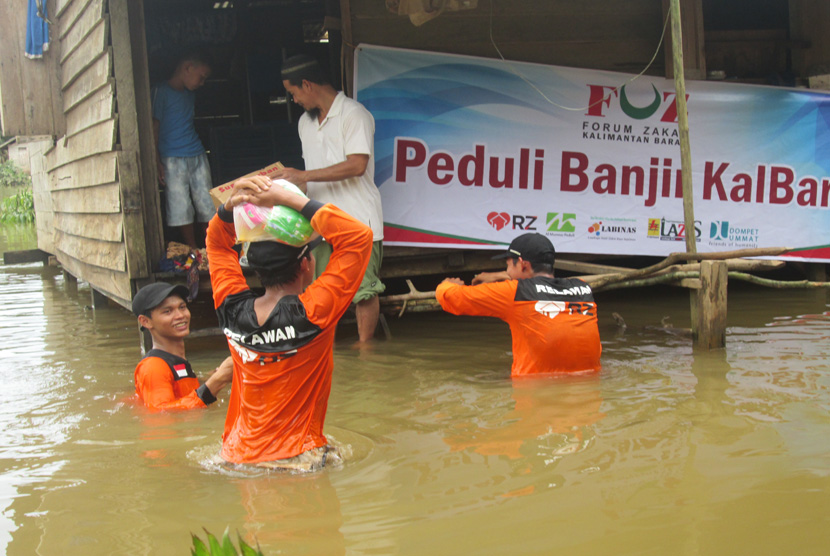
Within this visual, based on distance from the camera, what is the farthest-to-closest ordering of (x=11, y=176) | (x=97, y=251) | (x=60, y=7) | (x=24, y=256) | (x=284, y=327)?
(x=11, y=176)
(x=24, y=256)
(x=60, y=7)
(x=97, y=251)
(x=284, y=327)

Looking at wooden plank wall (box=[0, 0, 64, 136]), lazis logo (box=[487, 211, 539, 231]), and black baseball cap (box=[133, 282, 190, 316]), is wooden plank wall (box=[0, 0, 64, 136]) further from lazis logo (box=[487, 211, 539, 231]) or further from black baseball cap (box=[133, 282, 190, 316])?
lazis logo (box=[487, 211, 539, 231])

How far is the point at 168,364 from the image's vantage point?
445 cm

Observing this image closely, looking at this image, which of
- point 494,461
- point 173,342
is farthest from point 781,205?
point 173,342

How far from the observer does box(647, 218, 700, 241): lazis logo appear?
7500mm

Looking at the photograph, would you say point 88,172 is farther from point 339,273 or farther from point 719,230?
point 719,230

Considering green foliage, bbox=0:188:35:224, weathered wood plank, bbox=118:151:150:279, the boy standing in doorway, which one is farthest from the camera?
green foliage, bbox=0:188:35:224

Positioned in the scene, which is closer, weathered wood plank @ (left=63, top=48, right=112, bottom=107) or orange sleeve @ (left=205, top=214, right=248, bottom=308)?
orange sleeve @ (left=205, top=214, right=248, bottom=308)

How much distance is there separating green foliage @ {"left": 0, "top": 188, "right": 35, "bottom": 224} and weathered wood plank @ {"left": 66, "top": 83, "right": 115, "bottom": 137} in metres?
18.3

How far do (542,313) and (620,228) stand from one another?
2.94m

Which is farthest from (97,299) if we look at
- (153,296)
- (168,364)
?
(168,364)

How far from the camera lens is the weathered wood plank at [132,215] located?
6242mm

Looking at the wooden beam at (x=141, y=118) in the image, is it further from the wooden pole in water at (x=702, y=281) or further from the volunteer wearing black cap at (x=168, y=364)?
the wooden pole in water at (x=702, y=281)

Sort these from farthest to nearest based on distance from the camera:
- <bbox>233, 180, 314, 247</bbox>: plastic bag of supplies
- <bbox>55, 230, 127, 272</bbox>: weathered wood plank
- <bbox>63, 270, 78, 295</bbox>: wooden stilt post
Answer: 1. <bbox>63, 270, 78, 295</bbox>: wooden stilt post
2. <bbox>55, 230, 127, 272</bbox>: weathered wood plank
3. <bbox>233, 180, 314, 247</bbox>: plastic bag of supplies

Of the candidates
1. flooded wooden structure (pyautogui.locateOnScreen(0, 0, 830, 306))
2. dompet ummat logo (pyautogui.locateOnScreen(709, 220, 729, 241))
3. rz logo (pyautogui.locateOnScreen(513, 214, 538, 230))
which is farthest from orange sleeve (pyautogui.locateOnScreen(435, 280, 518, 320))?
dompet ummat logo (pyautogui.locateOnScreen(709, 220, 729, 241))
